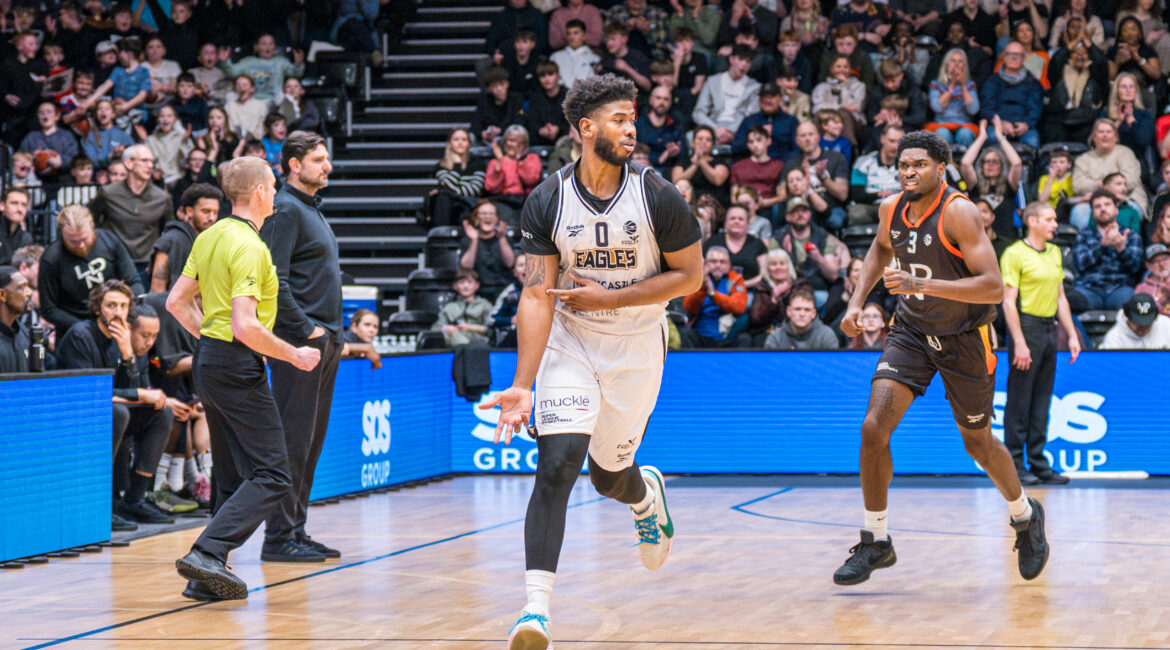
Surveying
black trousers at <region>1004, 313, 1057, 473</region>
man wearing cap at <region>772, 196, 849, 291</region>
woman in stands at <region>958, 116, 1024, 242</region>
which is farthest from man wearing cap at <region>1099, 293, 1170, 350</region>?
man wearing cap at <region>772, 196, 849, 291</region>

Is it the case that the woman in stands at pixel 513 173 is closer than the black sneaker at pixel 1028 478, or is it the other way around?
the black sneaker at pixel 1028 478

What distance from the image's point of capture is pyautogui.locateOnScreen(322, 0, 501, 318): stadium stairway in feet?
53.9

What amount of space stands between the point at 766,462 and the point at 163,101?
9.62m

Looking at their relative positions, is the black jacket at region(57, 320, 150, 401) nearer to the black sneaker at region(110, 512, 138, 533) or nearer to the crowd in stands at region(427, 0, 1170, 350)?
the black sneaker at region(110, 512, 138, 533)

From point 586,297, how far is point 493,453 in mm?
7076

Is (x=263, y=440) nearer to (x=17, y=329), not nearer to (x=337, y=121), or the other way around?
(x=17, y=329)

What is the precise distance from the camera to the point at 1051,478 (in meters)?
10.9

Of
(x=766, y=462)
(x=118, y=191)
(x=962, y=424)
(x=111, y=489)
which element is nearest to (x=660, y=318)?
(x=962, y=424)

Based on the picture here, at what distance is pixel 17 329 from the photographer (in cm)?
858

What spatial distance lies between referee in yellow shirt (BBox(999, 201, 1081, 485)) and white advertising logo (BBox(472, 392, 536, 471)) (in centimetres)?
383

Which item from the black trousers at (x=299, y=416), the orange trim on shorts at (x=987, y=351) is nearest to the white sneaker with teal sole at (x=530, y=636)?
the black trousers at (x=299, y=416)

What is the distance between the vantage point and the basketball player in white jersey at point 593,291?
16.5 ft

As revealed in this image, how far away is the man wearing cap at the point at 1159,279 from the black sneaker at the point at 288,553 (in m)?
8.09

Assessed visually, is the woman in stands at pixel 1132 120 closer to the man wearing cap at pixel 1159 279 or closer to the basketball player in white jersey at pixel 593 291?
the man wearing cap at pixel 1159 279
